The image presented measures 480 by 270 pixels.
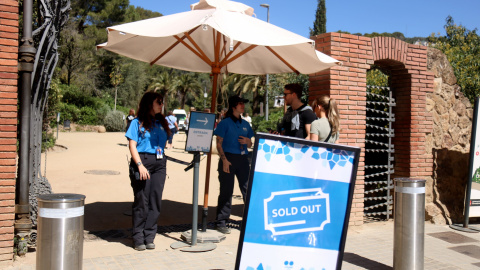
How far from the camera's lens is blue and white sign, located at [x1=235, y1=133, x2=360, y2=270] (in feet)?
10.5

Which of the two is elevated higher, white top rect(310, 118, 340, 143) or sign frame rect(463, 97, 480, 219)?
white top rect(310, 118, 340, 143)

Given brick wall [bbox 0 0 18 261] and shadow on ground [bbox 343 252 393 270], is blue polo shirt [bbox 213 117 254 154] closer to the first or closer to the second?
shadow on ground [bbox 343 252 393 270]

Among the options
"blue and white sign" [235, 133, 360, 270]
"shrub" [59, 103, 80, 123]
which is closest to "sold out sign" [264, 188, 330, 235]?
"blue and white sign" [235, 133, 360, 270]

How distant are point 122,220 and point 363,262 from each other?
3729 mm

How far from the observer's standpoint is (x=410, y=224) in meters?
4.89

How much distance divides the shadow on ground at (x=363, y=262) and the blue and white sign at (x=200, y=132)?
7.30ft

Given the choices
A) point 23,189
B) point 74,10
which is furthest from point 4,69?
point 74,10

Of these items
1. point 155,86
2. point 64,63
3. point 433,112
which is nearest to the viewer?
point 433,112

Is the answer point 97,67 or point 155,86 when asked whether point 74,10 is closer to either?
point 97,67

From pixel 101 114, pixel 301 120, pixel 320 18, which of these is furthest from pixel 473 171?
pixel 320 18

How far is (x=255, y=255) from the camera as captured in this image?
10.5 ft

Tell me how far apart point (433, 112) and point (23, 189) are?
6692 mm

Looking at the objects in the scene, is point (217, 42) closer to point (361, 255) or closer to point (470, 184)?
point (361, 255)

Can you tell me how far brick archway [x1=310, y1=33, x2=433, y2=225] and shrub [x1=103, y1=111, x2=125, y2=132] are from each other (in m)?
31.8
